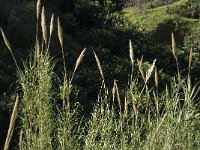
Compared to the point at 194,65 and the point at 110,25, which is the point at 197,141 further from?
the point at 110,25

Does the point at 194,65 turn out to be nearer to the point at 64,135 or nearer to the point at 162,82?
the point at 162,82

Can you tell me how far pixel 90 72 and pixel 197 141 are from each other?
6.72 meters

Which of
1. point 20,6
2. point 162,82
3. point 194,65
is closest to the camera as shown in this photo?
point 162,82

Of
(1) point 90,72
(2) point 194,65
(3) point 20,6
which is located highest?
(3) point 20,6

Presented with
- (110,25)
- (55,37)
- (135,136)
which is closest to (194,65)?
(110,25)

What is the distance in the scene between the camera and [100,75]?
957 cm

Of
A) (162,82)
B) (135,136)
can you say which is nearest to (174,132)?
(135,136)

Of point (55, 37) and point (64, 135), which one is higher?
point (64, 135)

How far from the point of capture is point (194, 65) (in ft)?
42.0

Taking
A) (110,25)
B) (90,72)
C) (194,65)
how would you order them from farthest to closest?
(110,25)
(194,65)
(90,72)

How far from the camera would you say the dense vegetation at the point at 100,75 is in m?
2.99

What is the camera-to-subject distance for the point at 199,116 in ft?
9.63

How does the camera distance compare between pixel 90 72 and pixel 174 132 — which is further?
pixel 90 72

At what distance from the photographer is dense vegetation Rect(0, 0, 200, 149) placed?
299 centimetres
